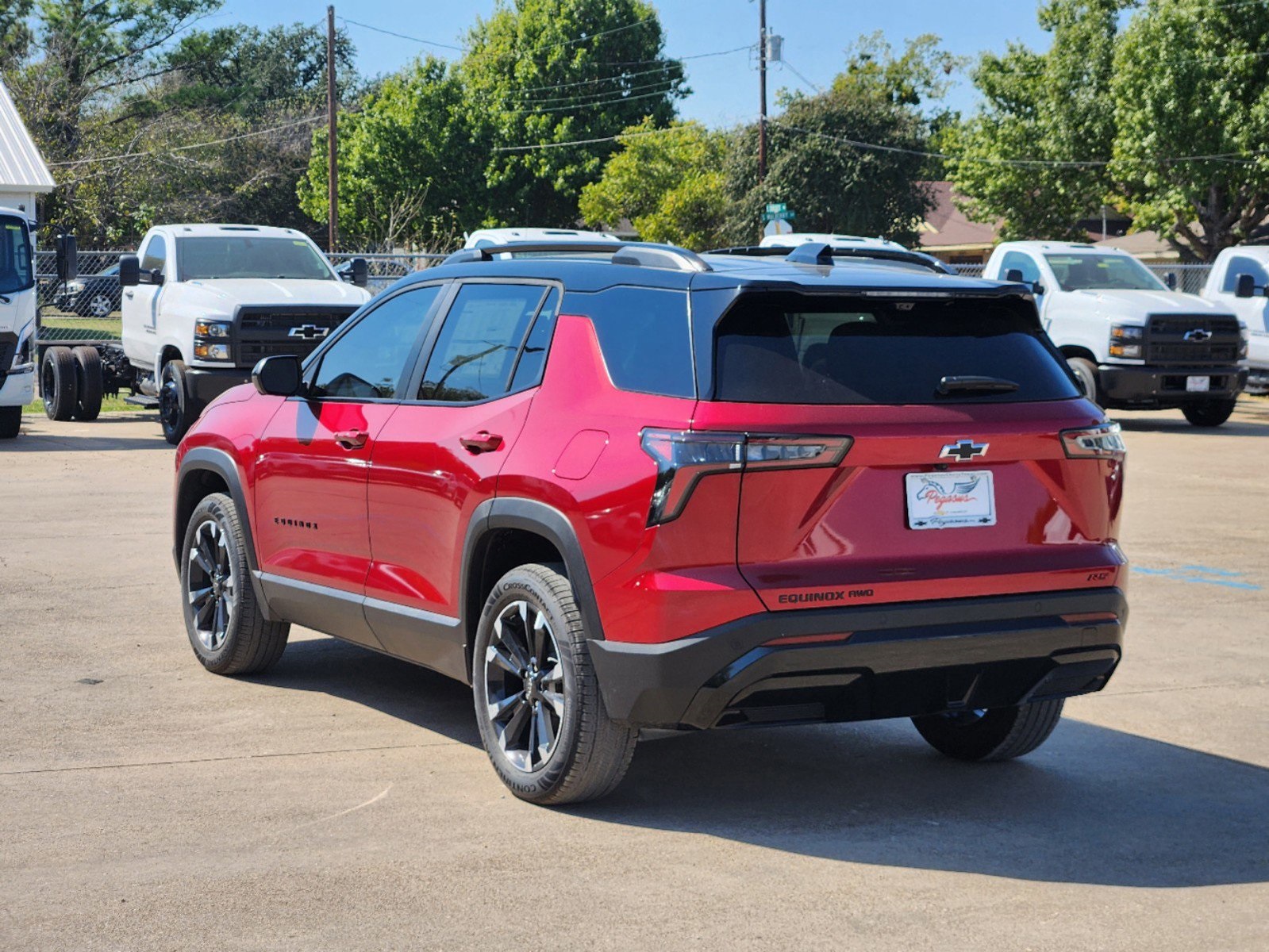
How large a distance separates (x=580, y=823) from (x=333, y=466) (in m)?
1.89

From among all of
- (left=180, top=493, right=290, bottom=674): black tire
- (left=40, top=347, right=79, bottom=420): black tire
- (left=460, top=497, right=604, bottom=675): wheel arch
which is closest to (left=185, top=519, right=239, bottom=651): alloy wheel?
(left=180, top=493, right=290, bottom=674): black tire

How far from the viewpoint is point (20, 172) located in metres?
33.5

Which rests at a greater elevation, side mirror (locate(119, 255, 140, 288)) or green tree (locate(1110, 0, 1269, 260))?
green tree (locate(1110, 0, 1269, 260))

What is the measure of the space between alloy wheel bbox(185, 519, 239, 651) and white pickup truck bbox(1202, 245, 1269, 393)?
18018 mm

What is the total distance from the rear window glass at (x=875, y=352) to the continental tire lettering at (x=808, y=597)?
0.55 m

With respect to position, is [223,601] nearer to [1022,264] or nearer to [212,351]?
[212,351]

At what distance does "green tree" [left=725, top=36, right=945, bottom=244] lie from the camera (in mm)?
60781

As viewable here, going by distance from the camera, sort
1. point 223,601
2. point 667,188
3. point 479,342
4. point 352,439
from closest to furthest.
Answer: point 479,342 < point 352,439 < point 223,601 < point 667,188

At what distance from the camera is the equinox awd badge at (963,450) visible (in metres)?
5.02

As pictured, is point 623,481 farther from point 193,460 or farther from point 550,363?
point 193,460

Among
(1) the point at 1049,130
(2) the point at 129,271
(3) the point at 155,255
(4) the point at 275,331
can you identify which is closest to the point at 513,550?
(4) the point at 275,331

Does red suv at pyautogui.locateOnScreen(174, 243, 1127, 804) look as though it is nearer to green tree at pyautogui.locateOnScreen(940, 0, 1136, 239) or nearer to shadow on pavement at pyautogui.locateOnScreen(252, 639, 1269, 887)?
shadow on pavement at pyautogui.locateOnScreen(252, 639, 1269, 887)

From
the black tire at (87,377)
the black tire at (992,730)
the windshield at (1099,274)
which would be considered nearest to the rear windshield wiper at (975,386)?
the black tire at (992,730)

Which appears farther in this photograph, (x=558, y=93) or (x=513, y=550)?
(x=558, y=93)
